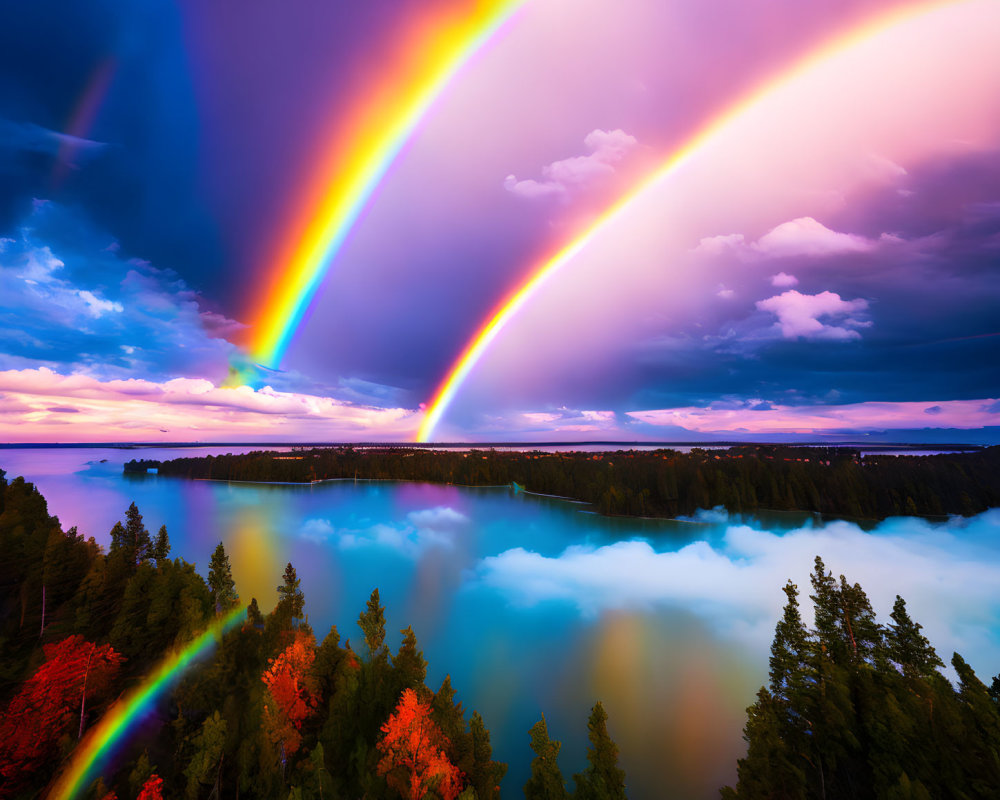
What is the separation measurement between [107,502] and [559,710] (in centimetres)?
16262

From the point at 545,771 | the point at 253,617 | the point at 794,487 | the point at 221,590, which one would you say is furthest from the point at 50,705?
the point at 794,487

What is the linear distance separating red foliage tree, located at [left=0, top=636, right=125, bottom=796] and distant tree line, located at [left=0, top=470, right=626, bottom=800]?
78mm

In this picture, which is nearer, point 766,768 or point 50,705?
point 766,768

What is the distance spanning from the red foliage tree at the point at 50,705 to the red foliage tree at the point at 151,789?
785 centimetres

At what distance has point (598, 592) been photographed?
216 ft

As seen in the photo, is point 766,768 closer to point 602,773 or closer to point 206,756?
point 602,773

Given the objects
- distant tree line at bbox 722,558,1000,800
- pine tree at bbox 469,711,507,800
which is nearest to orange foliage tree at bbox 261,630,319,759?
pine tree at bbox 469,711,507,800

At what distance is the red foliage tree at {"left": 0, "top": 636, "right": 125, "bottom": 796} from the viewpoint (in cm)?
2302

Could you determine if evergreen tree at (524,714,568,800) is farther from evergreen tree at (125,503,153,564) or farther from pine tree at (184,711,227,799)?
evergreen tree at (125,503,153,564)

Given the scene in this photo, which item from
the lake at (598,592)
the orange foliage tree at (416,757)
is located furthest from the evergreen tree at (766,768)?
the orange foliage tree at (416,757)

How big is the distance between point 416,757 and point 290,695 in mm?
10465

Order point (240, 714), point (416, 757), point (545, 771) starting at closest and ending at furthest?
point (545, 771) → point (416, 757) → point (240, 714)

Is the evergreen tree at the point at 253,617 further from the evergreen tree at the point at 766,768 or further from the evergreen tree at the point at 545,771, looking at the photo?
the evergreen tree at the point at 766,768

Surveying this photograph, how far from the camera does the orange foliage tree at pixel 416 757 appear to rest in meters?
18.6
